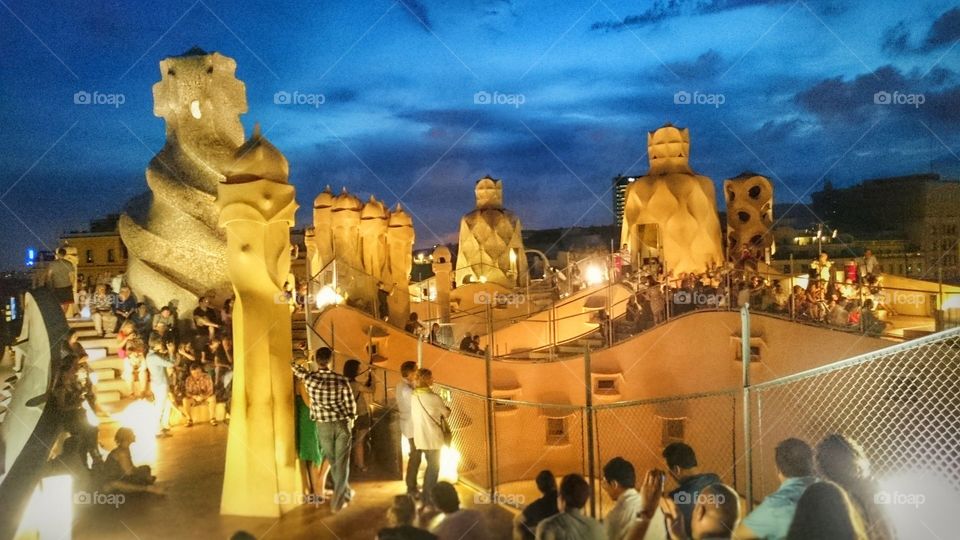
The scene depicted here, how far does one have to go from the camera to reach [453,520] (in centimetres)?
476

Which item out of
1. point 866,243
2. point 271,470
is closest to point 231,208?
point 271,470

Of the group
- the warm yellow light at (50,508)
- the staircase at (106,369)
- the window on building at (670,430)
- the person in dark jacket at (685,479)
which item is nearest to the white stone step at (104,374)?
the staircase at (106,369)

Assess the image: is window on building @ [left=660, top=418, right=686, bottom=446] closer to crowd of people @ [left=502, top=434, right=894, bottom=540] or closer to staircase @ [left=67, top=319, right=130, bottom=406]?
staircase @ [left=67, top=319, right=130, bottom=406]

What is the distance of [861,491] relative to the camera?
409 centimetres

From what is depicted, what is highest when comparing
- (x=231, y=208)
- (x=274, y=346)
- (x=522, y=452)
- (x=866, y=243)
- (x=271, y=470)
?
(x=866, y=243)

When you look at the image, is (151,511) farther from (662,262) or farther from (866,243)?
(866,243)

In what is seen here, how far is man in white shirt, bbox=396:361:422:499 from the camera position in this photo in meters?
7.32

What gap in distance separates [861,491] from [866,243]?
27.4 meters
